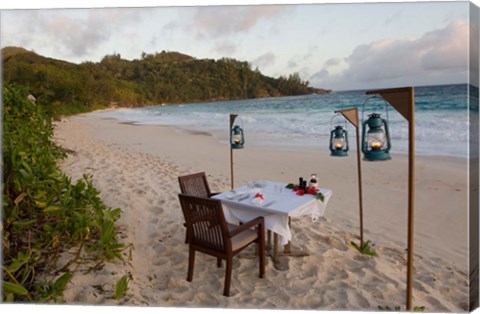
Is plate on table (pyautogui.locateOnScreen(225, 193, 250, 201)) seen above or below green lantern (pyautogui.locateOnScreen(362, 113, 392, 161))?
below

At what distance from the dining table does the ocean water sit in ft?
6.80

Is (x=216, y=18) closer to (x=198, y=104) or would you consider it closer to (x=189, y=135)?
(x=189, y=135)

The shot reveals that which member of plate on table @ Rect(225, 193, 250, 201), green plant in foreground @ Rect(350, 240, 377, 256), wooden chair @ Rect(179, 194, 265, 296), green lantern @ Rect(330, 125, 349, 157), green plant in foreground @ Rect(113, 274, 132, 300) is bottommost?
green plant in foreground @ Rect(350, 240, 377, 256)

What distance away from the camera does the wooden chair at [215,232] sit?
2.08 metres

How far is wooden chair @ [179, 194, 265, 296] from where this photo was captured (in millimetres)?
2078

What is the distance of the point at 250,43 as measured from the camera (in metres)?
3.60

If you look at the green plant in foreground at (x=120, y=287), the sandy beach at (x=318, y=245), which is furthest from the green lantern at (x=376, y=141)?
the green plant in foreground at (x=120, y=287)

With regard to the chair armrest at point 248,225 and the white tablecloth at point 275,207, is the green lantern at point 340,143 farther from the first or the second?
the chair armrest at point 248,225

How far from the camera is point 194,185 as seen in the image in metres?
3.07

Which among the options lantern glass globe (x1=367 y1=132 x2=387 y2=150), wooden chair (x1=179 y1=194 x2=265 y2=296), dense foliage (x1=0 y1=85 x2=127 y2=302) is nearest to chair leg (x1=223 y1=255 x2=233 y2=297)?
wooden chair (x1=179 y1=194 x2=265 y2=296)

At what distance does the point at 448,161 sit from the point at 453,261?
11.0 feet

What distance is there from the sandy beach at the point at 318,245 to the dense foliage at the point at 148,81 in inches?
59.5

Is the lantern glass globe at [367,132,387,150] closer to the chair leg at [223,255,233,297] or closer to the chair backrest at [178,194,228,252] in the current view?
the chair backrest at [178,194,228,252]

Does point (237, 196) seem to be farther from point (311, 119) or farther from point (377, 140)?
point (311, 119)
